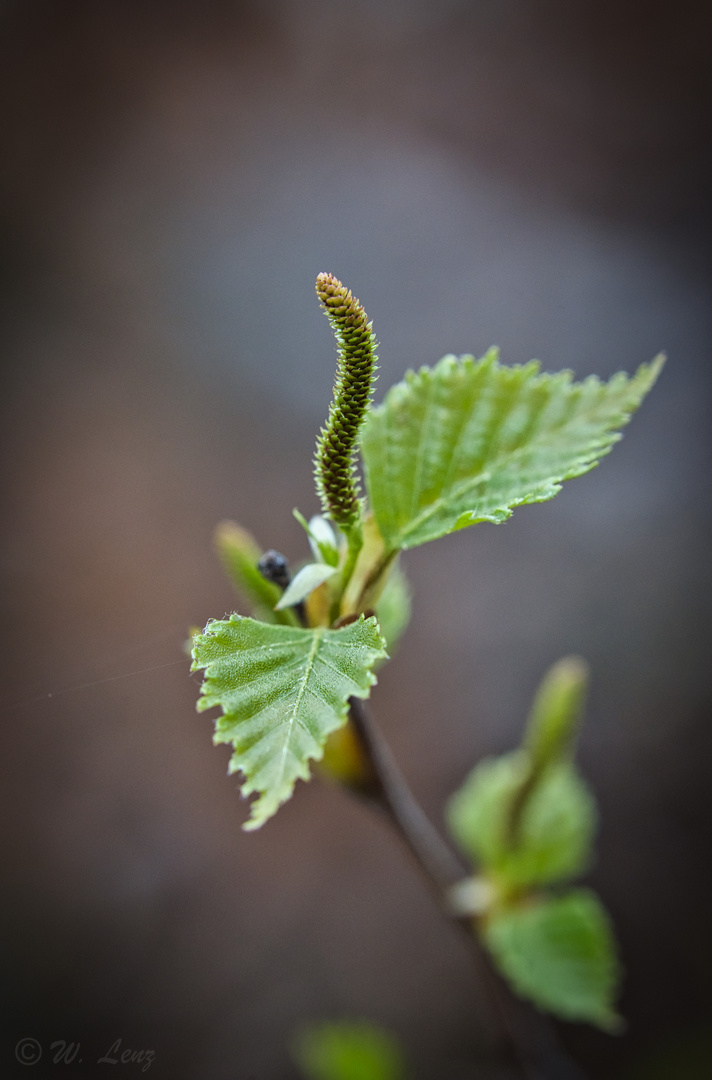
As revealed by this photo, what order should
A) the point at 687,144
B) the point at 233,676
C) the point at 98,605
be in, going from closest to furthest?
the point at 233,676, the point at 98,605, the point at 687,144

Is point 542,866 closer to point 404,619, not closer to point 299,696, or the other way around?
point 404,619

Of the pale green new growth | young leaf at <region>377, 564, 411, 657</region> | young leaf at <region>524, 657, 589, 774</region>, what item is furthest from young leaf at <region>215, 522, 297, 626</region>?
young leaf at <region>524, 657, 589, 774</region>

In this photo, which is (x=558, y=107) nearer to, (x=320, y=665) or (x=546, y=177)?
(x=546, y=177)

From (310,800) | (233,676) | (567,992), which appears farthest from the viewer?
(310,800)

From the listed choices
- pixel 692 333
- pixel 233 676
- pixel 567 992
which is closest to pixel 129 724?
pixel 567 992

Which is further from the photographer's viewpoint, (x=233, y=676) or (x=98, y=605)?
(x=98, y=605)

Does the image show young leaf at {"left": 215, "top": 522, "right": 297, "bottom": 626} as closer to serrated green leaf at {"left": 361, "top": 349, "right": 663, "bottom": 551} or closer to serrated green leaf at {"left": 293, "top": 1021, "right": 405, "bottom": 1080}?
serrated green leaf at {"left": 361, "top": 349, "right": 663, "bottom": 551}

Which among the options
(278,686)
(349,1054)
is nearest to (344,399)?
(278,686)

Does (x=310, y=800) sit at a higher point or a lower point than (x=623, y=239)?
lower
